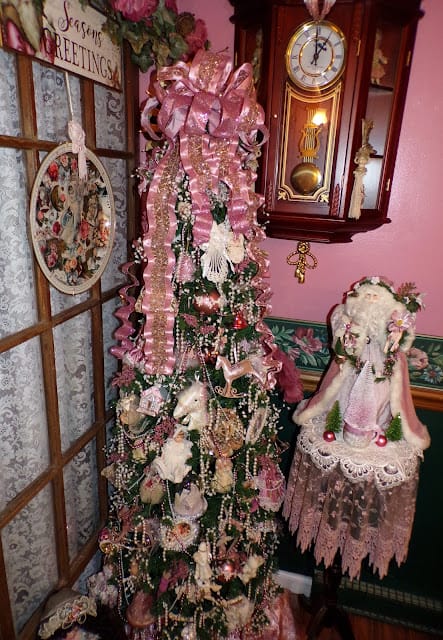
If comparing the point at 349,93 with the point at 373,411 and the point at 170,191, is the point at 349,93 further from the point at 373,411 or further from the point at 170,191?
the point at 373,411

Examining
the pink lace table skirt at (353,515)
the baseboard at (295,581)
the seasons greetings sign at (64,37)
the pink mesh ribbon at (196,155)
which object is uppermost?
the seasons greetings sign at (64,37)

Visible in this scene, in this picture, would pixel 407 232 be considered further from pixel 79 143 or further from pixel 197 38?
pixel 79 143

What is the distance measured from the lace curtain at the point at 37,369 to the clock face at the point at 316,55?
2.54 ft

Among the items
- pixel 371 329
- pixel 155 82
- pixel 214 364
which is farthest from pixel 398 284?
pixel 155 82

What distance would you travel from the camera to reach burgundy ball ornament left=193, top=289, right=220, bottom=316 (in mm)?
1659

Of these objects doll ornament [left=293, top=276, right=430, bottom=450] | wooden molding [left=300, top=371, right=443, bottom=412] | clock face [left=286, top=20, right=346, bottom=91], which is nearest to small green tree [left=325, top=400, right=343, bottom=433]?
doll ornament [left=293, top=276, right=430, bottom=450]

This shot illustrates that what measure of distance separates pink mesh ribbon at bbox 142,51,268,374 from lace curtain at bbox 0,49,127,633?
14.3 inches

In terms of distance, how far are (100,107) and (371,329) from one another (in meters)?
1.44

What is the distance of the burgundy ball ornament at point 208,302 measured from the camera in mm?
1659

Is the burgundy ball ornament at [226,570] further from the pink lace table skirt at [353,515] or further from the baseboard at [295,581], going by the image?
the baseboard at [295,581]

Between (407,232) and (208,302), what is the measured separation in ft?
3.60

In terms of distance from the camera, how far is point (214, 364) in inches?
69.9

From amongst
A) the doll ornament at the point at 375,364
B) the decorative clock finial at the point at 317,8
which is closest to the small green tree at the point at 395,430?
the doll ornament at the point at 375,364

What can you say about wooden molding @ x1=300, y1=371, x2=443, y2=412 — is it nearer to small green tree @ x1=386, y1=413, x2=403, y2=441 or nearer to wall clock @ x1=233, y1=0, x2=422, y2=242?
small green tree @ x1=386, y1=413, x2=403, y2=441
